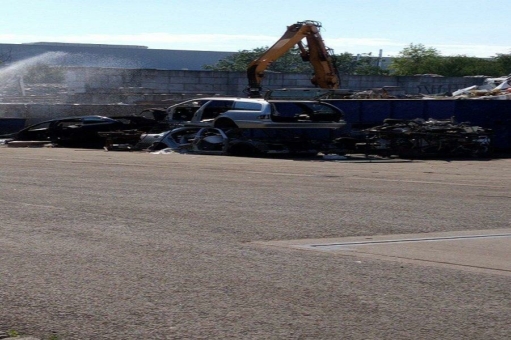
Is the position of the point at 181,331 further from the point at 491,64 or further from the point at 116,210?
the point at 491,64

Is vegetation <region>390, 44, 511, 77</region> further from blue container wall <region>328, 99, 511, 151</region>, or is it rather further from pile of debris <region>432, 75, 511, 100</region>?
blue container wall <region>328, 99, 511, 151</region>

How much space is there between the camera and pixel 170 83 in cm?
5594

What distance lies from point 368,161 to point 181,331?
19460mm

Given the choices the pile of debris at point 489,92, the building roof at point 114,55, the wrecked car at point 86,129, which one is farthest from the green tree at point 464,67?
the wrecked car at point 86,129

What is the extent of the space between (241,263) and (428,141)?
735 inches

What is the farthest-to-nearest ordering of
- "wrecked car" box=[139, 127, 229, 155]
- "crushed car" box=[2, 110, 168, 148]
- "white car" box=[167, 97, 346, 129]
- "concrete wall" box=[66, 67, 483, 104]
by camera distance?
1. "concrete wall" box=[66, 67, 483, 104]
2. "crushed car" box=[2, 110, 168, 148]
3. "wrecked car" box=[139, 127, 229, 155]
4. "white car" box=[167, 97, 346, 129]

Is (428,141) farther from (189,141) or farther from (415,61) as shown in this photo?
(415,61)

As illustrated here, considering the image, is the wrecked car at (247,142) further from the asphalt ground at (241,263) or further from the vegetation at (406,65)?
the vegetation at (406,65)

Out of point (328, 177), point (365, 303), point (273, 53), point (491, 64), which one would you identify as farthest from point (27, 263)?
point (491, 64)

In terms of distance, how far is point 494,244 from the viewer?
9.86 metres

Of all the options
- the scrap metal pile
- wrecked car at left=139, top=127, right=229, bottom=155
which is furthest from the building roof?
the scrap metal pile

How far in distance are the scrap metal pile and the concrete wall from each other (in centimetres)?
2525

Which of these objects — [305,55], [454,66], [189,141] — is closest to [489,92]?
[305,55]

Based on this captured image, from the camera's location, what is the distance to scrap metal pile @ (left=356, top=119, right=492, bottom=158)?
86.5 ft
